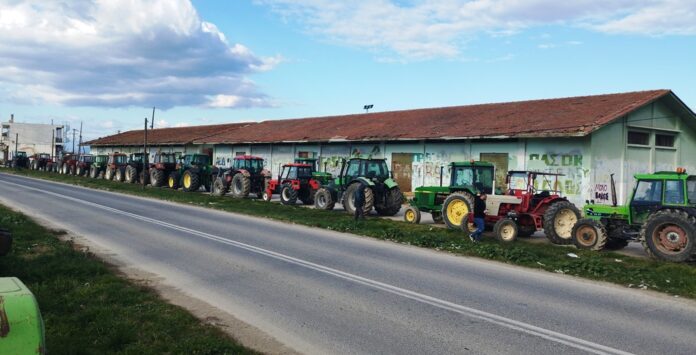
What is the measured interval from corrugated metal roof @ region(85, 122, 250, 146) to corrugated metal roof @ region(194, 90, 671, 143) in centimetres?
673

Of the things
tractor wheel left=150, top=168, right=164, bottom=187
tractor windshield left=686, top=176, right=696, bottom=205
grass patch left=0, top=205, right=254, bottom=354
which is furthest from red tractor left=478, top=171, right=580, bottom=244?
tractor wheel left=150, top=168, right=164, bottom=187

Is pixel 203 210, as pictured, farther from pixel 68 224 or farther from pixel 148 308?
pixel 148 308

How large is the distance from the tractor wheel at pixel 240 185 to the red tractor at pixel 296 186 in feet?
5.19

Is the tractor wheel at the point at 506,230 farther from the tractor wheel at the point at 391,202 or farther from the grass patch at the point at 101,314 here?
the grass patch at the point at 101,314

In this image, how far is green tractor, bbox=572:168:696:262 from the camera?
11.5 metres

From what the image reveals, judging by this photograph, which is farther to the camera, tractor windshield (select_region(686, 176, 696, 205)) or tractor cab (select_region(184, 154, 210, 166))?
tractor cab (select_region(184, 154, 210, 166))

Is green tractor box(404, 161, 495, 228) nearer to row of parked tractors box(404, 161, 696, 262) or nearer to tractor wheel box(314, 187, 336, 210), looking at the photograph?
row of parked tractors box(404, 161, 696, 262)

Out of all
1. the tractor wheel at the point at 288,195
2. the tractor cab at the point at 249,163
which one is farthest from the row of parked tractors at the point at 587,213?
the tractor cab at the point at 249,163

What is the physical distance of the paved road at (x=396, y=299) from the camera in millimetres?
6059

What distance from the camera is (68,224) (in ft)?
51.1

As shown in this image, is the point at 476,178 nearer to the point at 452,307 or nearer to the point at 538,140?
the point at 538,140

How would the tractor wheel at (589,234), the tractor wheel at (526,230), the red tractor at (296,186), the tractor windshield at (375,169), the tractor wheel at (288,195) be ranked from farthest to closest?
the red tractor at (296,186) → the tractor wheel at (288,195) → the tractor windshield at (375,169) → the tractor wheel at (526,230) → the tractor wheel at (589,234)

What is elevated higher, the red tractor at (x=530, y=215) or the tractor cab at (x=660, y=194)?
the tractor cab at (x=660, y=194)

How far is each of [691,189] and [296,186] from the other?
15.4 m
